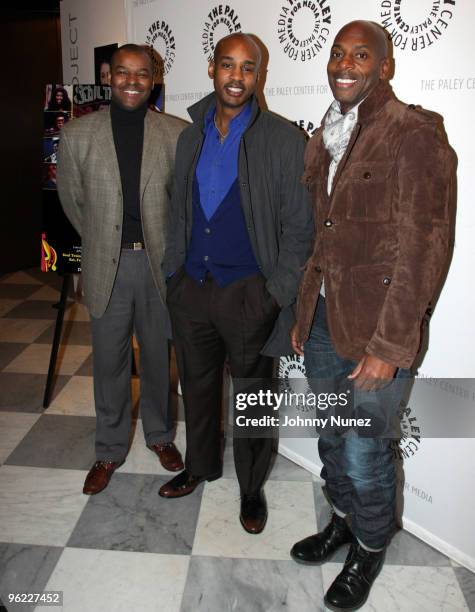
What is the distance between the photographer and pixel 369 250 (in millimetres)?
1520

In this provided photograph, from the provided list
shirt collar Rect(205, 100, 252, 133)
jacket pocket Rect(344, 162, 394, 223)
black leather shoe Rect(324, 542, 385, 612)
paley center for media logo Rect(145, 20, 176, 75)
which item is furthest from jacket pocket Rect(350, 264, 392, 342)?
paley center for media logo Rect(145, 20, 176, 75)

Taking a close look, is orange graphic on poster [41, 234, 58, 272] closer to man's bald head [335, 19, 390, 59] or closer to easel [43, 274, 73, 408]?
easel [43, 274, 73, 408]

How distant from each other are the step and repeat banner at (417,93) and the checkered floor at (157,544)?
0.59 ft

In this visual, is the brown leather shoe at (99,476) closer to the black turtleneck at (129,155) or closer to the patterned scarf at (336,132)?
the black turtleneck at (129,155)

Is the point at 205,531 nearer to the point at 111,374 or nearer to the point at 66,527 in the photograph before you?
the point at 66,527

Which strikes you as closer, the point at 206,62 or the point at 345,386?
the point at 345,386

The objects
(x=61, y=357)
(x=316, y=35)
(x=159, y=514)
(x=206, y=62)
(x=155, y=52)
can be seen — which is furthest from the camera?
(x=61, y=357)

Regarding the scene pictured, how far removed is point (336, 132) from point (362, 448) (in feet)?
3.23

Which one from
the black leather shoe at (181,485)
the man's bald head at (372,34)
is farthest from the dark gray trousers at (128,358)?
the man's bald head at (372,34)

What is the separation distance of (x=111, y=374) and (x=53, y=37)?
515 cm

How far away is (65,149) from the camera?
2.16 meters

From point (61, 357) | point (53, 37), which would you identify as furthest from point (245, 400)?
point (53, 37)

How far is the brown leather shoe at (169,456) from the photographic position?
2.50 metres

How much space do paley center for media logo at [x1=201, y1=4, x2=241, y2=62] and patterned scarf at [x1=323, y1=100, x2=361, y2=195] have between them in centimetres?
97
